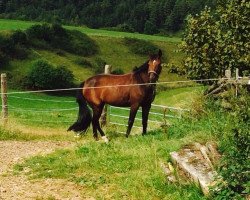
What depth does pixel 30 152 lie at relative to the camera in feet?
38.0

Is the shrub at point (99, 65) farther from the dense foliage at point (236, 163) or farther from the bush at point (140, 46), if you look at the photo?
the dense foliage at point (236, 163)

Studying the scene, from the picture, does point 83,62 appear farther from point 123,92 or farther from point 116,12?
point 116,12

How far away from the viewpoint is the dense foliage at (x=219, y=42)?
13930mm

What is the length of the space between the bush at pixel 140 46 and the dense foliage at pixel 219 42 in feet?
213

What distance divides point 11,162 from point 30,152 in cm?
103

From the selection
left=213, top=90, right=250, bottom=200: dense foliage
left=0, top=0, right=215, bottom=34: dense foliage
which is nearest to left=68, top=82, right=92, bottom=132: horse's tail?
left=213, top=90, right=250, bottom=200: dense foliage

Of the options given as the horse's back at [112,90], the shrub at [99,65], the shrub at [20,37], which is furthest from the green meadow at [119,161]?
the shrub at [20,37]

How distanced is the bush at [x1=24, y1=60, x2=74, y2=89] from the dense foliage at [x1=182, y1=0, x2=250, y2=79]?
138 ft

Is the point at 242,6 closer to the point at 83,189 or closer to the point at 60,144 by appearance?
the point at 60,144

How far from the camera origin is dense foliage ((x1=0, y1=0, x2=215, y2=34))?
12850cm

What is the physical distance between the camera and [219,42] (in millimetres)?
14297

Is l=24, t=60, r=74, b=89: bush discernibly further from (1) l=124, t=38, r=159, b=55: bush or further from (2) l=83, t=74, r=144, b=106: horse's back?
(2) l=83, t=74, r=144, b=106: horse's back

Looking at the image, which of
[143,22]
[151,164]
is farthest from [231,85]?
[143,22]

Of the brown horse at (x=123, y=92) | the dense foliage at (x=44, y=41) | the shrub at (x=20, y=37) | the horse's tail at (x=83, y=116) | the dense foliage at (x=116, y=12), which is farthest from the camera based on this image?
the dense foliage at (x=116, y=12)
